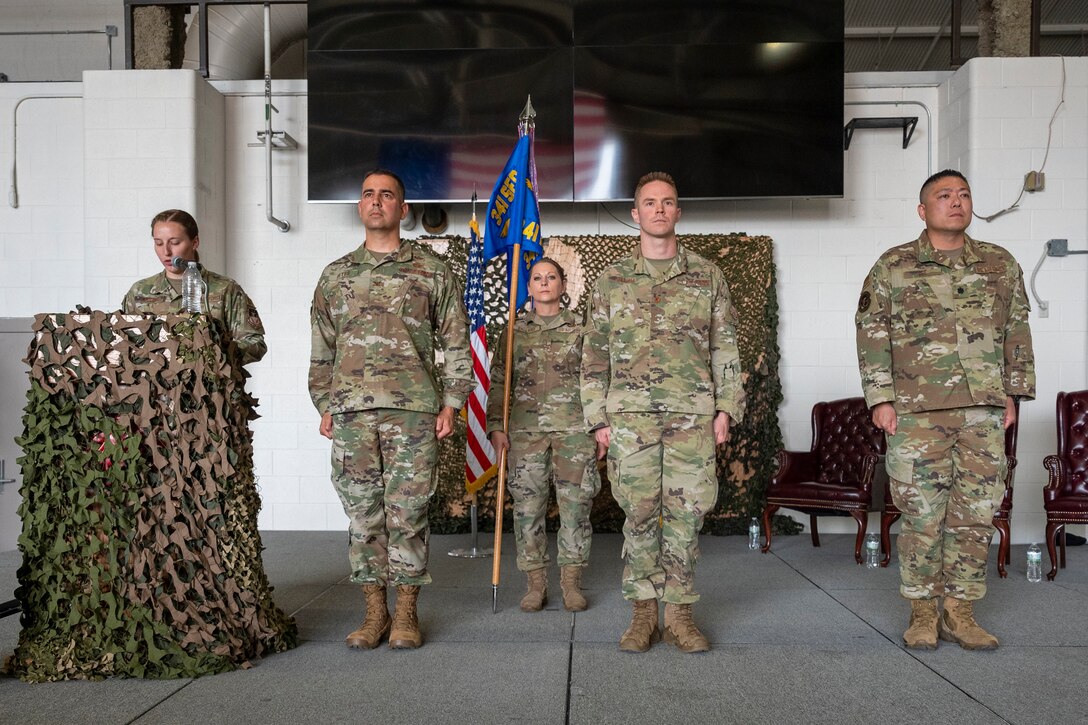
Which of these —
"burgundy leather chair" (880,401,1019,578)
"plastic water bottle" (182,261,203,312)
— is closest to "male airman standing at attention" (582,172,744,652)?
"plastic water bottle" (182,261,203,312)

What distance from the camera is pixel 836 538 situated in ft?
19.5

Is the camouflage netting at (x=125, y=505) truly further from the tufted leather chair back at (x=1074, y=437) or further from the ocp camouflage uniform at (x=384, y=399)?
the tufted leather chair back at (x=1074, y=437)

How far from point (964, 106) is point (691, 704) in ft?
16.0

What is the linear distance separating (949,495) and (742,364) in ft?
9.53

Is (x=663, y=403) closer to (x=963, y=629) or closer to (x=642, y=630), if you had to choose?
(x=642, y=630)

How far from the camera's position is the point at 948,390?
3236mm

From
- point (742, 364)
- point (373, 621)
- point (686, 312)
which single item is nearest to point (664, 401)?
point (686, 312)

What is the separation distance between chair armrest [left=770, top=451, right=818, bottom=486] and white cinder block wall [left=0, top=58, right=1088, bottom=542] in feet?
1.84

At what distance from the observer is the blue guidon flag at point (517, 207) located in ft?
14.1

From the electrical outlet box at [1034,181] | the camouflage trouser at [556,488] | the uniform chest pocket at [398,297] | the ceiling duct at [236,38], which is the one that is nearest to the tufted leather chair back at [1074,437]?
the electrical outlet box at [1034,181]

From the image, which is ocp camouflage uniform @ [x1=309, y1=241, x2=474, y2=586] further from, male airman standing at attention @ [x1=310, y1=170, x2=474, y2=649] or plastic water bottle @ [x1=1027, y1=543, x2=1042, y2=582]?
plastic water bottle @ [x1=1027, y1=543, x2=1042, y2=582]

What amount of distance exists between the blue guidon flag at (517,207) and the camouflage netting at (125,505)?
1.79 metres

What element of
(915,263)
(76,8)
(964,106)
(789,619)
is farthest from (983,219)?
(76,8)

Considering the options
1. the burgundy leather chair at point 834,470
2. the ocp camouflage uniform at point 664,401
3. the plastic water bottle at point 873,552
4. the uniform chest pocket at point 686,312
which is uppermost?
the uniform chest pocket at point 686,312
